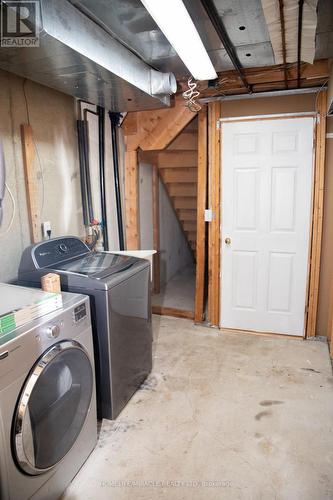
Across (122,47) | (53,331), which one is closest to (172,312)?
(53,331)

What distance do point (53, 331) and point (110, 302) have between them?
504mm

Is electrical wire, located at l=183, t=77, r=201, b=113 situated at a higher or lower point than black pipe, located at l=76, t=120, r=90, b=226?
higher

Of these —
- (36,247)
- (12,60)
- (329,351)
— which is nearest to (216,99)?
(12,60)

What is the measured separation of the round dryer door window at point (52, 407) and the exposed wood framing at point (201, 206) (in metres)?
1.89

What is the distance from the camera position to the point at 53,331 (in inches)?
57.0

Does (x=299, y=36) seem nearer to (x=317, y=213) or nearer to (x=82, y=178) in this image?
(x=317, y=213)

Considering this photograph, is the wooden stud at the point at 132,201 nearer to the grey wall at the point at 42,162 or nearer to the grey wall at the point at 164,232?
the grey wall at the point at 164,232

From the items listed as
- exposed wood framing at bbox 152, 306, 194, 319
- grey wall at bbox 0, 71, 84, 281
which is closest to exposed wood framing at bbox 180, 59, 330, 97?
grey wall at bbox 0, 71, 84, 281

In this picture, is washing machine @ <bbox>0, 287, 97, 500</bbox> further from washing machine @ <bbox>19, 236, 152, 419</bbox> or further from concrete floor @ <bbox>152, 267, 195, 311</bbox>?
concrete floor @ <bbox>152, 267, 195, 311</bbox>

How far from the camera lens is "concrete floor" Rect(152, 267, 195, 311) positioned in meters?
4.02

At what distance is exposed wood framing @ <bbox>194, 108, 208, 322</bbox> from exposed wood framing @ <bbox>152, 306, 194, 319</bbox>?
0.52ft

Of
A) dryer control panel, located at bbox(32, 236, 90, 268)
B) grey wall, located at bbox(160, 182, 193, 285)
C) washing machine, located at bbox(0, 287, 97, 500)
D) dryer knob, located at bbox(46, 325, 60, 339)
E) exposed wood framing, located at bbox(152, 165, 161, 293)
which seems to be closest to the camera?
washing machine, located at bbox(0, 287, 97, 500)

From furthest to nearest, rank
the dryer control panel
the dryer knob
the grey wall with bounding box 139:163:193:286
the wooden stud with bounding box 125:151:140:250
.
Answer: the grey wall with bounding box 139:163:193:286
the wooden stud with bounding box 125:151:140:250
the dryer control panel
the dryer knob

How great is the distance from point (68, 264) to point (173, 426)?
123 cm
